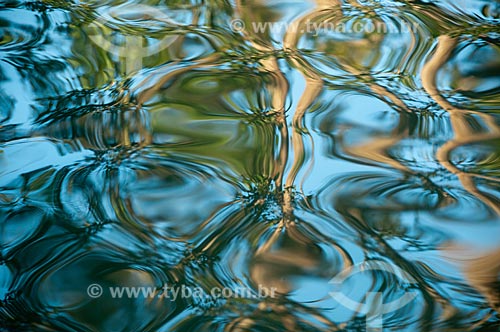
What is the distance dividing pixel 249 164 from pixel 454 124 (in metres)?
0.46

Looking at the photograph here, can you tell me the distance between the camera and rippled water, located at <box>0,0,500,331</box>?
3.59ft

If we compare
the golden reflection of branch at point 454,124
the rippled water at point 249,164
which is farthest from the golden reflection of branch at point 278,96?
the golden reflection of branch at point 454,124

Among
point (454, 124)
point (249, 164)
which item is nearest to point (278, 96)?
point (249, 164)

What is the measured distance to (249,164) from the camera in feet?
3.82

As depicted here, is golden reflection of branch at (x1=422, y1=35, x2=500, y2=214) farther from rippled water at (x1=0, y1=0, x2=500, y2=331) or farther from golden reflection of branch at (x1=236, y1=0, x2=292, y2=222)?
golden reflection of branch at (x1=236, y1=0, x2=292, y2=222)

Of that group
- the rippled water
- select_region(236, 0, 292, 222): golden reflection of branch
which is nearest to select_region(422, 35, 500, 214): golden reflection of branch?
the rippled water

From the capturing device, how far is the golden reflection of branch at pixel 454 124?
1.13 m

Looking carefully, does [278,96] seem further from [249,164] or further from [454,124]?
[454,124]

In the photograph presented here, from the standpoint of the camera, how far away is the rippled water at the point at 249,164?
1093 millimetres

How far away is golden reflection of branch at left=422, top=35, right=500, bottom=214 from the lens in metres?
1.13

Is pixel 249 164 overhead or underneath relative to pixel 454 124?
underneath

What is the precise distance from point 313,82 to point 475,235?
0.48 metres

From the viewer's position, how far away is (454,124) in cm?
115

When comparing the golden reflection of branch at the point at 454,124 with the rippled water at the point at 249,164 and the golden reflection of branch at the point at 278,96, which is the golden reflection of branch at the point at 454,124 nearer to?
the rippled water at the point at 249,164
